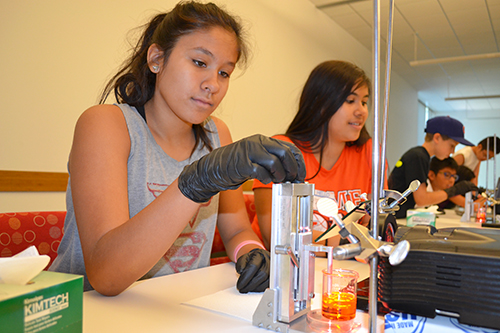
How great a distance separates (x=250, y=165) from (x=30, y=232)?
0.84m

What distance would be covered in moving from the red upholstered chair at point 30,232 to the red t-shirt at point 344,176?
2.38 feet

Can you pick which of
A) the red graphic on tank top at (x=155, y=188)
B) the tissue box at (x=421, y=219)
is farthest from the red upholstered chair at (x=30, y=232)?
the tissue box at (x=421, y=219)

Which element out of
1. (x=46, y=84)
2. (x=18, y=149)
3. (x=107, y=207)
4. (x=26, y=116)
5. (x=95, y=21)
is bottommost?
(x=107, y=207)

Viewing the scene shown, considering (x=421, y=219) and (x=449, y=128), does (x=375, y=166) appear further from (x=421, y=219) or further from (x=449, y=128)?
Result: (x=449, y=128)

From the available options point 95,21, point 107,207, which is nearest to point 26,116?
point 95,21

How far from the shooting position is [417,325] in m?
0.60

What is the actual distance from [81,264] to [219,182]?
589mm

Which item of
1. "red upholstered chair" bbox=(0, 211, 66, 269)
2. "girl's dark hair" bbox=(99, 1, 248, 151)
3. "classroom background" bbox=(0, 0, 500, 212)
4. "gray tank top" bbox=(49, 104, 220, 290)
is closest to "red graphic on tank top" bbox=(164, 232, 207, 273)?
"gray tank top" bbox=(49, 104, 220, 290)

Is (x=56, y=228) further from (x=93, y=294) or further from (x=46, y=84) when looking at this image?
(x=46, y=84)

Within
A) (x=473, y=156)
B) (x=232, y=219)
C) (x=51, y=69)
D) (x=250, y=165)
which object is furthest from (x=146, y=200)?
(x=473, y=156)

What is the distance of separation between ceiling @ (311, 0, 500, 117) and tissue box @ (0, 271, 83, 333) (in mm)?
3062

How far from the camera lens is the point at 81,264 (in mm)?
1032

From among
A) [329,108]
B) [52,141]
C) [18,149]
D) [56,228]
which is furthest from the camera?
[52,141]

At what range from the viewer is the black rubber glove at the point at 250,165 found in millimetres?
606
